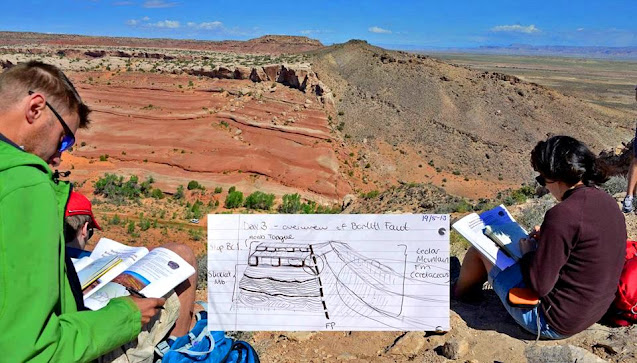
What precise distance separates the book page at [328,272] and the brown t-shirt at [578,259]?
0.58 metres

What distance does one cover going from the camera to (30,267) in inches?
64.1

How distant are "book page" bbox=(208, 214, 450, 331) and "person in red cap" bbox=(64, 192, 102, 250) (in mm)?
912

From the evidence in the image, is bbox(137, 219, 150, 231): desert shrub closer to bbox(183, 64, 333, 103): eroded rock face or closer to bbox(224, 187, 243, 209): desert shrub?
bbox(224, 187, 243, 209): desert shrub

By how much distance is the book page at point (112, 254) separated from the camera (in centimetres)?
264

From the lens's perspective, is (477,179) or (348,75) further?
(348,75)

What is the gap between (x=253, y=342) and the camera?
4.04 metres

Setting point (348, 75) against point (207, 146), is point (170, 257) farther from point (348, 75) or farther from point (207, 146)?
point (348, 75)

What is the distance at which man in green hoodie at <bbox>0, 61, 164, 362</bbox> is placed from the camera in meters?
1.60

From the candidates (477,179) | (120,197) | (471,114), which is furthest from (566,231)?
(471,114)

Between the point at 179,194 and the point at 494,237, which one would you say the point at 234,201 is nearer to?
the point at 179,194

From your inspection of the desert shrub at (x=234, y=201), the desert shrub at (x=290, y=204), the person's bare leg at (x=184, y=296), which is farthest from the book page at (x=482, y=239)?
the desert shrub at (x=234, y=201)

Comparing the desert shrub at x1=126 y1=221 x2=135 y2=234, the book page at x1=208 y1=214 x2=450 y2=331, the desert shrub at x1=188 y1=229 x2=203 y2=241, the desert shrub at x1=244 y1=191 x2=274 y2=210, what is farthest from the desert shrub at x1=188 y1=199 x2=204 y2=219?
the book page at x1=208 y1=214 x2=450 y2=331

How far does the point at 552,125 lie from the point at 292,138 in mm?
19401

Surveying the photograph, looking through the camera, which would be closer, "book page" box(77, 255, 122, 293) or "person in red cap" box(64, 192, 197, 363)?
"person in red cap" box(64, 192, 197, 363)
